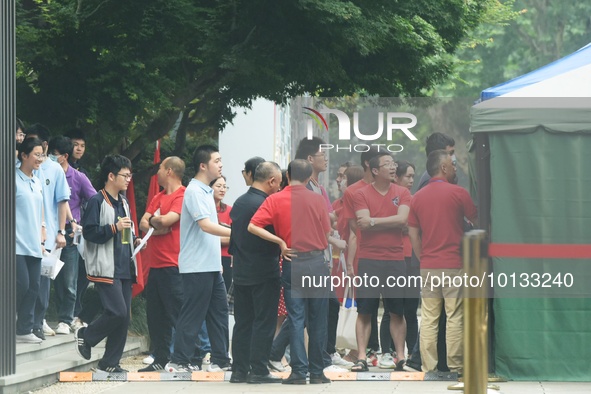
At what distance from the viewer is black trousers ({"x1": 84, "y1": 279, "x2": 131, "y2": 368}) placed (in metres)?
12.0

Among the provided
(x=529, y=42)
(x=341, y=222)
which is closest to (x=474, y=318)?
(x=341, y=222)

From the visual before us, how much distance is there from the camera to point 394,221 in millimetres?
A: 12328

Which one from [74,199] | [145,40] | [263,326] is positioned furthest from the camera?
[145,40]

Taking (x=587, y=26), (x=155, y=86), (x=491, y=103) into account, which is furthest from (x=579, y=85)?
(x=587, y=26)

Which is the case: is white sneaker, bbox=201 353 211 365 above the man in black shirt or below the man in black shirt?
below

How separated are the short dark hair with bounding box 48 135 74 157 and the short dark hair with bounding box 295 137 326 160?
3125 millimetres

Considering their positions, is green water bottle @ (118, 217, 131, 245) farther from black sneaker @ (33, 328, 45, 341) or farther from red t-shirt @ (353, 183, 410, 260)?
red t-shirt @ (353, 183, 410, 260)

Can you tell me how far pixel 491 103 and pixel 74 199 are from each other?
A: 15.7ft

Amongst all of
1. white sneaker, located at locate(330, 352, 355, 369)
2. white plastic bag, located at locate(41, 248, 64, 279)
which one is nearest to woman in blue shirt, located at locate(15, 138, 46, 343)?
white plastic bag, located at locate(41, 248, 64, 279)

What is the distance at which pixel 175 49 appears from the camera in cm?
1702

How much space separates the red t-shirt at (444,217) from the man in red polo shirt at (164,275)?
2.37 meters

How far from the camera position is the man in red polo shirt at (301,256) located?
1161 centimetres

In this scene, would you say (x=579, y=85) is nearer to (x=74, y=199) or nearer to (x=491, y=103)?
(x=491, y=103)

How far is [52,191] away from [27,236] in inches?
43.5
